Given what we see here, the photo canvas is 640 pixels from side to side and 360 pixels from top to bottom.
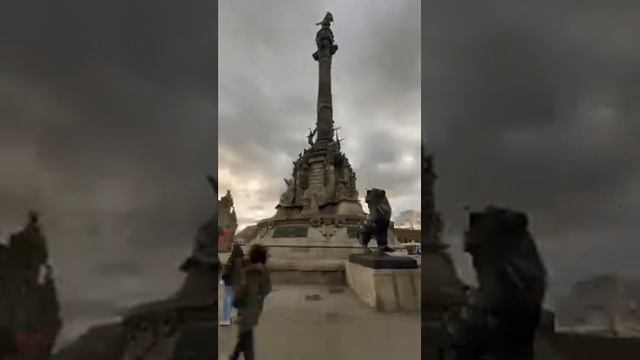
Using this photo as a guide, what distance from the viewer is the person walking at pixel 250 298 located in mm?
2445

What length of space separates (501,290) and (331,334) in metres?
2.01

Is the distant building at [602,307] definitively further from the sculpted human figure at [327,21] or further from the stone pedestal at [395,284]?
the sculpted human figure at [327,21]

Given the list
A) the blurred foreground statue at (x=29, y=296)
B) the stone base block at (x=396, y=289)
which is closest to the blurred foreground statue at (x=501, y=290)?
the blurred foreground statue at (x=29, y=296)

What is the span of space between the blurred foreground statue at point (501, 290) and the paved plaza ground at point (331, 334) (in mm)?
1132

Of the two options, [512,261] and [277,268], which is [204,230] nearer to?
[512,261]

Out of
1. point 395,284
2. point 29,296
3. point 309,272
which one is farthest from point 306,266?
point 29,296

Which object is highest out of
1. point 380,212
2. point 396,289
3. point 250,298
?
point 380,212

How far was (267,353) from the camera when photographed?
2.80m

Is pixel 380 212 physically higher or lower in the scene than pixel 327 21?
lower

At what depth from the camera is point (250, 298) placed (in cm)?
253

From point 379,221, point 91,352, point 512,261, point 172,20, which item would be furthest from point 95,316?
point 379,221

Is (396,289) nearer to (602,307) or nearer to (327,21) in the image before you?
(602,307)

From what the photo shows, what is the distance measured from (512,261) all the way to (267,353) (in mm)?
1828

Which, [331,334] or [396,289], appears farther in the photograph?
[396,289]
